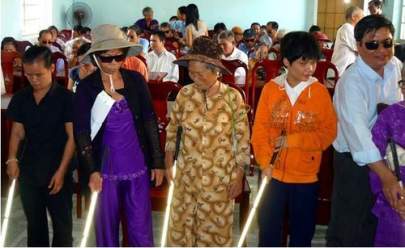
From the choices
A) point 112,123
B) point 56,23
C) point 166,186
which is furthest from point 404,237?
point 56,23

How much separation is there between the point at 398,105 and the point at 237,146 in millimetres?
715

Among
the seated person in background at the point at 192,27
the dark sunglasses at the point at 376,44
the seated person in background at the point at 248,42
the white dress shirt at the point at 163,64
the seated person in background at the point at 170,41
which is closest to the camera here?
the dark sunglasses at the point at 376,44

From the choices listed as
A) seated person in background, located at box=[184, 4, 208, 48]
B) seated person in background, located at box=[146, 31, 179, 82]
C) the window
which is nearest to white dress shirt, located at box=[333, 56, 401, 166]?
seated person in background, located at box=[146, 31, 179, 82]

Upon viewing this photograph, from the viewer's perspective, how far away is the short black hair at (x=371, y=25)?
6.52 ft

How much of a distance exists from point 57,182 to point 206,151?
646 mm

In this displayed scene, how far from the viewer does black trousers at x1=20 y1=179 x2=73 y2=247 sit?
2418mm

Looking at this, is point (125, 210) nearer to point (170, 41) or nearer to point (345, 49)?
point (345, 49)

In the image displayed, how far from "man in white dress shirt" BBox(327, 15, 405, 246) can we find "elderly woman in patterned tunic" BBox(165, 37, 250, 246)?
16.2 inches

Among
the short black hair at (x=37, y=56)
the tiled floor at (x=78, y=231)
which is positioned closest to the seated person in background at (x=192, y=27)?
the tiled floor at (x=78, y=231)

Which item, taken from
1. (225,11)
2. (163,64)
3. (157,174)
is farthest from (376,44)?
(225,11)

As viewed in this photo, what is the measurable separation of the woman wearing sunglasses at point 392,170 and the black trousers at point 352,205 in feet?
0.24

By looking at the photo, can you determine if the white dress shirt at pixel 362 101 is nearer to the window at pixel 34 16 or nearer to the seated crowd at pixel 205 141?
the seated crowd at pixel 205 141

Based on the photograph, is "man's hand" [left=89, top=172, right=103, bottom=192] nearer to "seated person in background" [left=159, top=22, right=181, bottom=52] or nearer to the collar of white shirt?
the collar of white shirt

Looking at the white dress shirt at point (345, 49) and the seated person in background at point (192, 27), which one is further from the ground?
the seated person in background at point (192, 27)
